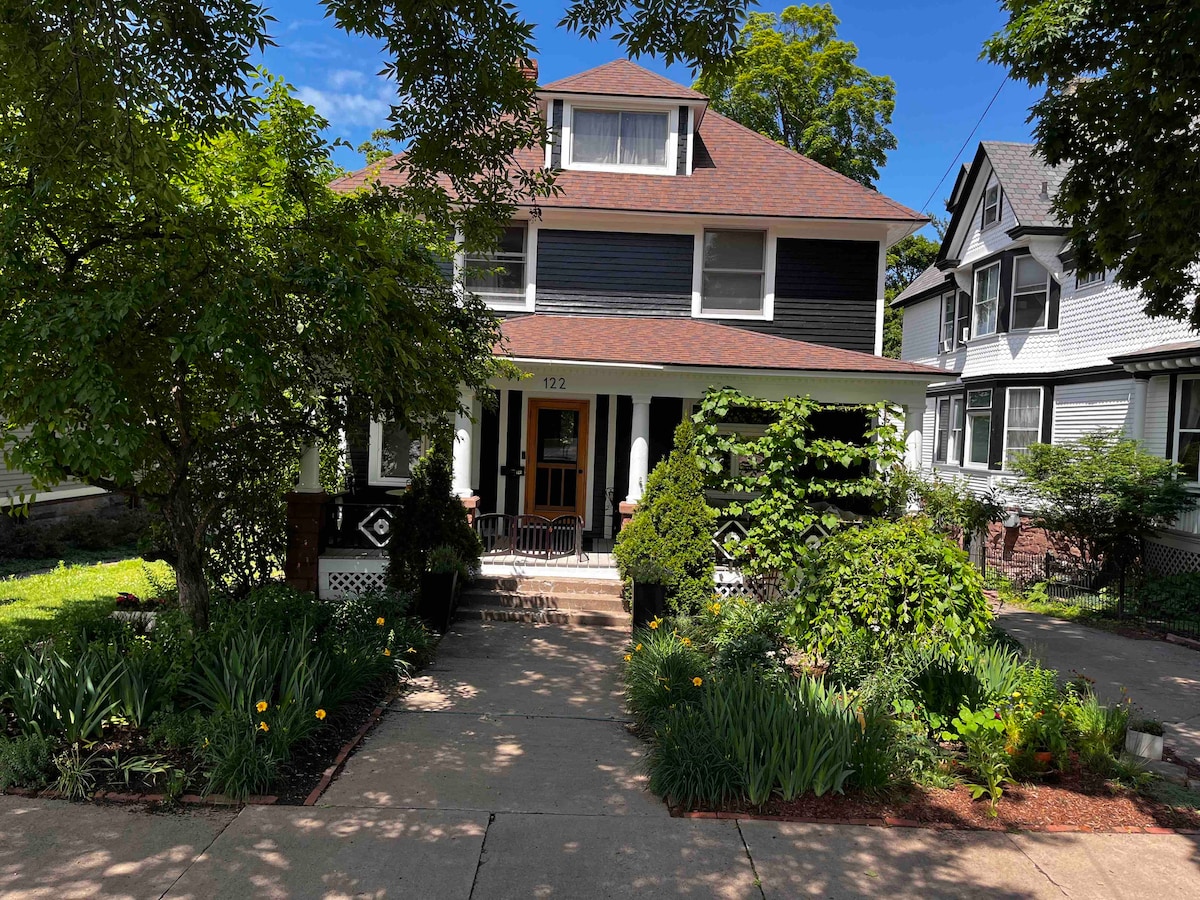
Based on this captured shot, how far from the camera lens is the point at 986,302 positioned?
1912cm

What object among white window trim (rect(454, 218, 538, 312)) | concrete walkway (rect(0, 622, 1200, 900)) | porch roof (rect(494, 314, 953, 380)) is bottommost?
concrete walkway (rect(0, 622, 1200, 900))

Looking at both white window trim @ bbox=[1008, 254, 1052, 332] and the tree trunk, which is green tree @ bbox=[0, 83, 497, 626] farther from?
white window trim @ bbox=[1008, 254, 1052, 332]

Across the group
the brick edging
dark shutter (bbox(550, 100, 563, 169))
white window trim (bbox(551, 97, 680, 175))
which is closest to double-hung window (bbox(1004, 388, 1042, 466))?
white window trim (bbox(551, 97, 680, 175))

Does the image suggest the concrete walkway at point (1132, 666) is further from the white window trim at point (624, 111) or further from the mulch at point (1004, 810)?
the white window trim at point (624, 111)

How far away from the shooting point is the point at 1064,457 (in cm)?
1299

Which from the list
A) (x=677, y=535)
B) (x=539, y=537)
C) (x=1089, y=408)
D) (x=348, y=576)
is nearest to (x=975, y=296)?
(x=1089, y=408)

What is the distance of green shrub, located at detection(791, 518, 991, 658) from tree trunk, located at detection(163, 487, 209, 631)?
16.5ft

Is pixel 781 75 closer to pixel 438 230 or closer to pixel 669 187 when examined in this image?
pixel 669 187

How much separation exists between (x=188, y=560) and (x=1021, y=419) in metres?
17.5

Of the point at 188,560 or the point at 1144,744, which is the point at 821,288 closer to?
the point at 1144,744

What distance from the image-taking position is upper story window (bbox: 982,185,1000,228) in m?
18.7

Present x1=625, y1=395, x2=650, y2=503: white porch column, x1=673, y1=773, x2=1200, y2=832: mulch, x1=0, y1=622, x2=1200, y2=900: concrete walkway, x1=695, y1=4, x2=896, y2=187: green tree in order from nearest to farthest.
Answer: x1=0, y1=622, x2=1200, y2=900: concrete walkway
x1=673, y1=773, x2=1200, y2=832: mulch
x1=625, y1=395, x2=650, y2=503: white porch column
x1=695, y1=4, x2=896, y2=187: green tree

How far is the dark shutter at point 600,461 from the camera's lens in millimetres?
14227

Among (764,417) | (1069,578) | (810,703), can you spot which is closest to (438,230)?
(810,703)
